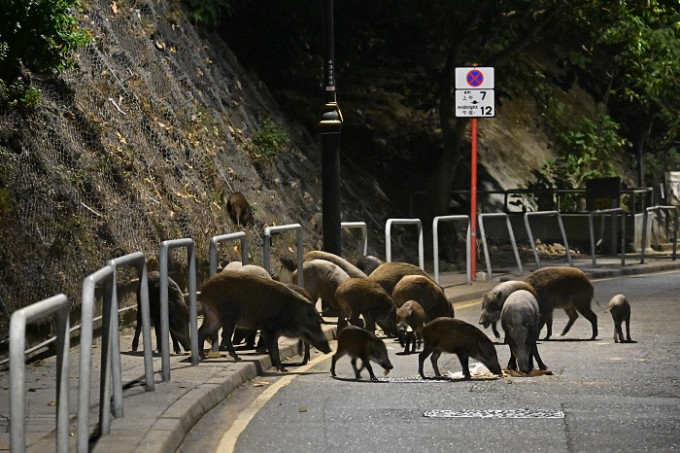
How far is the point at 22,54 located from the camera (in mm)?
14102

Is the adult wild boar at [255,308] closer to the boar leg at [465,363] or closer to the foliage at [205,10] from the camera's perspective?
the boar leg at [465,363]

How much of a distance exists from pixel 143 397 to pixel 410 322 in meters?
4.12

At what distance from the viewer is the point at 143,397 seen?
9.69m

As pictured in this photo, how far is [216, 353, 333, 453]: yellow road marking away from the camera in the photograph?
8742 millimetres

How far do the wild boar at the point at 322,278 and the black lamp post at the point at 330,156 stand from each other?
1357mm

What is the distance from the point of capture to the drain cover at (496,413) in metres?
9.62

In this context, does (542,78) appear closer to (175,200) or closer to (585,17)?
(585,17)

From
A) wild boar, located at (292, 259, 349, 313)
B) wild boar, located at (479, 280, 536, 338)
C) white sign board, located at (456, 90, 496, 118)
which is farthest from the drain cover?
white sign board, located at (456, 90, 496, 118)

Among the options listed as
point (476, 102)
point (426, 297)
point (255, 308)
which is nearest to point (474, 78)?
point (476, 102)

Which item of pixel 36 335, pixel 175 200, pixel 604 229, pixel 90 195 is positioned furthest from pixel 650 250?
pixel 36 335

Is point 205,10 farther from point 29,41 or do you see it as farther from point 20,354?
point 20,354

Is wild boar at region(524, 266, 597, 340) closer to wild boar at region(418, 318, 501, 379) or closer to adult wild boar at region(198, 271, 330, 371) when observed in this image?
wild boar at region(418, 318, 501, 379)

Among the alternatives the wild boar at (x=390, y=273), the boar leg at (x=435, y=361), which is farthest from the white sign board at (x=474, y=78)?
the boar leg at (x=435, y=361)

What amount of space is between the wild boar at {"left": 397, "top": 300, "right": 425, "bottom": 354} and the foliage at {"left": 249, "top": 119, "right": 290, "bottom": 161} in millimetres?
10138
